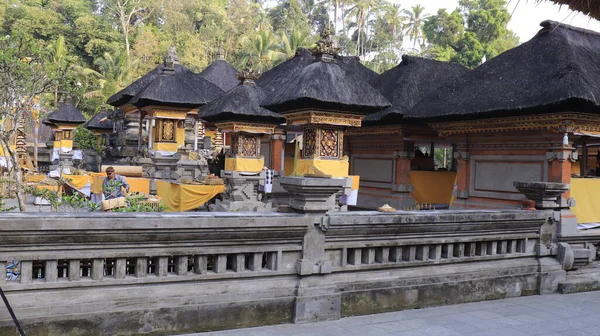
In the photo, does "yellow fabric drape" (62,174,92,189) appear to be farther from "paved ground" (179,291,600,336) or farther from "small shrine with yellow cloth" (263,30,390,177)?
"paved ground" (179,291,600,336)

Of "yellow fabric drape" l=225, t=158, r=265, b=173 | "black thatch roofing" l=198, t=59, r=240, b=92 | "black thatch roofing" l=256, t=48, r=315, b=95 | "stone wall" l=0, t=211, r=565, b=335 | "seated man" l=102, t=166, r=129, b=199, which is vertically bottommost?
"stone wall" l=0, t=211, r=565, b=335

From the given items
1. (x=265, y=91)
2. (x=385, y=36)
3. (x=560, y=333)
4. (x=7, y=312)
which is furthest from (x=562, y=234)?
(x=385, y=36)

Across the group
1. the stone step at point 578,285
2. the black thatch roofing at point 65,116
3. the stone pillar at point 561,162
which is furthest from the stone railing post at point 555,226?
the black thatch roofing at point 65,116

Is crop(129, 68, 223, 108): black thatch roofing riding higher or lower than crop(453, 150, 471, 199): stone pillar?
higher

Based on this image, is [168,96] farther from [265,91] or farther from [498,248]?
[498,248]

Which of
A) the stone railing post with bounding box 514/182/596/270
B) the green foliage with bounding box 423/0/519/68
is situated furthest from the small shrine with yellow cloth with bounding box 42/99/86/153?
the green foliage with bounding box 423/0/519/68

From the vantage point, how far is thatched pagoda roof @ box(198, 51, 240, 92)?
28.4 meters

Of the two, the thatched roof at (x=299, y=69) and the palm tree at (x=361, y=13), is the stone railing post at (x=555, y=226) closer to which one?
the thatched roof at (x=299, y=69)

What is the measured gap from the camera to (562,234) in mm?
8648

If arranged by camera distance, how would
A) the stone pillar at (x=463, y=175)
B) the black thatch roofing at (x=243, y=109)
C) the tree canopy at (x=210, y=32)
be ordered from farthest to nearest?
the tree canopy at (x=210, y=32) → the black thatch roofing at (x=243, y=109) → the stone pillar at (x=463, y=175)

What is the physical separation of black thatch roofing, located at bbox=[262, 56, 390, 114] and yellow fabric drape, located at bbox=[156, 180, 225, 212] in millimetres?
4096

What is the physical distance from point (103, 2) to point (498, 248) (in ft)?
206

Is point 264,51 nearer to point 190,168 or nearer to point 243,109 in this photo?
point 190,168

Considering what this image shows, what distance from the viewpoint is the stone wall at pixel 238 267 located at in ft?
16.5
